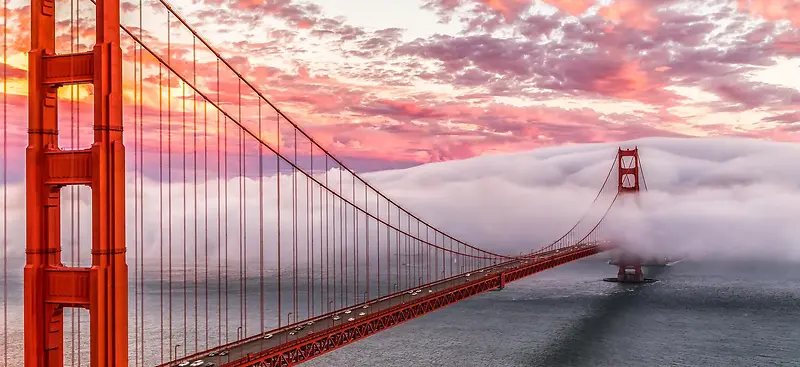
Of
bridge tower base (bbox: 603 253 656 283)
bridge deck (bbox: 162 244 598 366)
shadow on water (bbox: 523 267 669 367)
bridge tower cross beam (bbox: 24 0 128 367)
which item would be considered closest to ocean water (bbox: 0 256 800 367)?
shadow on water (bbox: 523 267 669 367)

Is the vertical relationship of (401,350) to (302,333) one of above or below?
below

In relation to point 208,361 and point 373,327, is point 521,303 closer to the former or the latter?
point 373,327

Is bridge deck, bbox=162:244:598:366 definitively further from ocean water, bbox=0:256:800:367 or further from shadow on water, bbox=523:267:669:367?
ocean water, bbox=0:256:800:367

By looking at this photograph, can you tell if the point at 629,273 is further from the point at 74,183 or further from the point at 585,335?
the point at 74,183

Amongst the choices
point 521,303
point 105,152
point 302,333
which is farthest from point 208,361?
point 521,303

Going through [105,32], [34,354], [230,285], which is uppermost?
[105,32]

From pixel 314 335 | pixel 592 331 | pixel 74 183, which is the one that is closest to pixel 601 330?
pixel 592 331

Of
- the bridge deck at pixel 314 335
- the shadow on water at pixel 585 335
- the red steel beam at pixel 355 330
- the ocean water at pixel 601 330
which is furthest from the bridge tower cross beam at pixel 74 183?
the shadow on water at pixel 585 335

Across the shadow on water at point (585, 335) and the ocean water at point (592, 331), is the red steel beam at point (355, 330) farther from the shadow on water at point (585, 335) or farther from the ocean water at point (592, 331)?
the shadow on water at point (585, 335)
